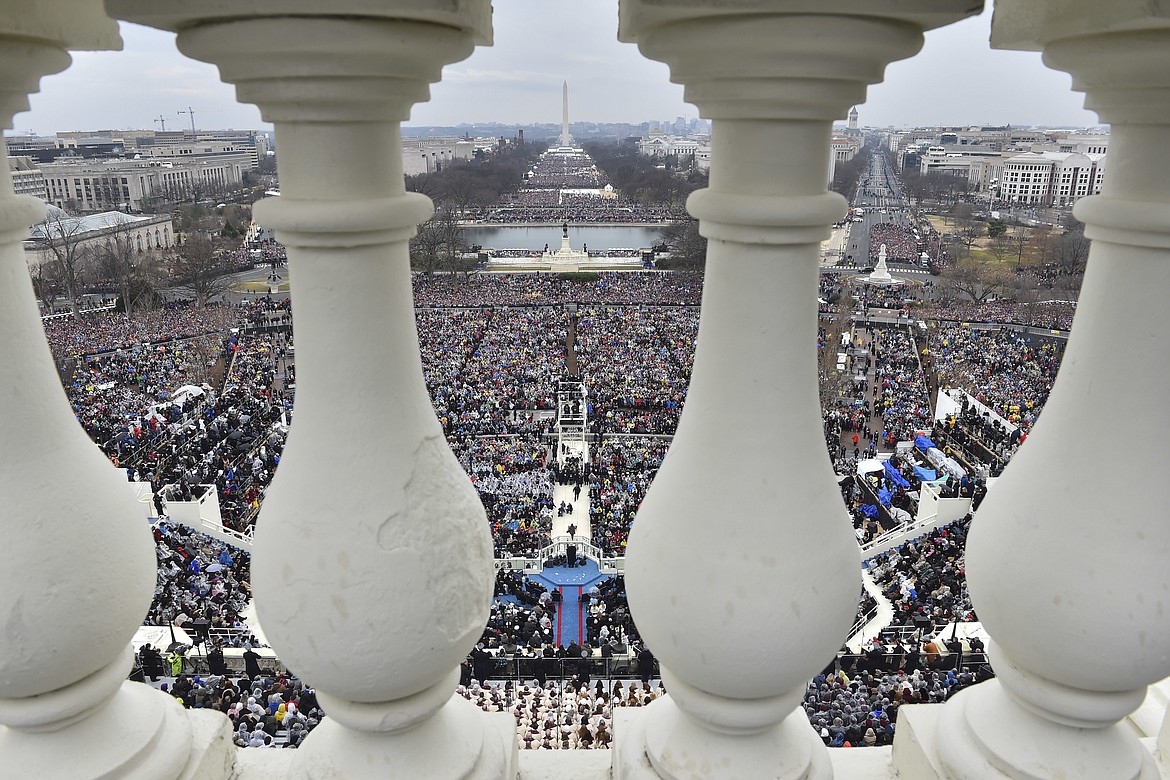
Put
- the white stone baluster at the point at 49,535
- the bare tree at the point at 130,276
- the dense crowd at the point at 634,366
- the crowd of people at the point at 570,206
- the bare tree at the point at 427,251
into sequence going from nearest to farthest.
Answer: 1. the white stone baluster at the point at 49,535
2. the dense crowd at the point at 634,366
3. the bare tree at the point at 130,276
4. the bare tree at the point at 427,251
5. the crowd of people at the point at 570,206

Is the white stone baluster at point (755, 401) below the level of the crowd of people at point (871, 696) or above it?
above

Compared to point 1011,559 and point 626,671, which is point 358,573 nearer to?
point 1011,559

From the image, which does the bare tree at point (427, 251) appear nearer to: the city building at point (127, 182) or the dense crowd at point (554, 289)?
the dense crowd at point (554, 289)

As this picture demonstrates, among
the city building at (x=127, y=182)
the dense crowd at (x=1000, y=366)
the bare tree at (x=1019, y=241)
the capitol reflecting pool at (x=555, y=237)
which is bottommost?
the capitol reflecting pool at (x=555, y=237)

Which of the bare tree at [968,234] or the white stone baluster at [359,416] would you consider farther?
the bare tree at [968,234]

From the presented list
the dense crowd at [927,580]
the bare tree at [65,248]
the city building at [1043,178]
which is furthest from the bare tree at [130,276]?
the city building at [1043,178]

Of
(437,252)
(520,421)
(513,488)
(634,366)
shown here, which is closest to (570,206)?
(437,252)

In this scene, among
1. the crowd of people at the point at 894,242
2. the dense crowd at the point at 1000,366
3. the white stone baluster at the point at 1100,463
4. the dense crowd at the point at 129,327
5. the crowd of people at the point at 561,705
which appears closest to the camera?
the white stone baluster at the point at 1100,463
